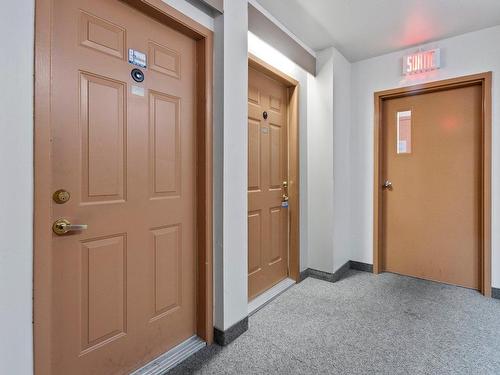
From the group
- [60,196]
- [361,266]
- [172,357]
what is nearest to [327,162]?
[361,266]

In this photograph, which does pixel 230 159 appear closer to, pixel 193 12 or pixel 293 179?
pixel 193 12

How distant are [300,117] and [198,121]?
1.50 metres

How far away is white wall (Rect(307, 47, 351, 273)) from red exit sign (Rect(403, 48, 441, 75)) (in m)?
0.65

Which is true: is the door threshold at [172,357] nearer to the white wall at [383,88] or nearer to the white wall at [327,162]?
the white wall at [327,162]

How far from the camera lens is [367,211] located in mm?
3217

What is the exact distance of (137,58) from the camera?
1.49 metres

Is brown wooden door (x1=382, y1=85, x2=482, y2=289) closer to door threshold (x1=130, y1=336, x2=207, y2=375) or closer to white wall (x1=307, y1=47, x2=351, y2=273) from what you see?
white wall (x1=307, y1=47, x2=351, y2=273)

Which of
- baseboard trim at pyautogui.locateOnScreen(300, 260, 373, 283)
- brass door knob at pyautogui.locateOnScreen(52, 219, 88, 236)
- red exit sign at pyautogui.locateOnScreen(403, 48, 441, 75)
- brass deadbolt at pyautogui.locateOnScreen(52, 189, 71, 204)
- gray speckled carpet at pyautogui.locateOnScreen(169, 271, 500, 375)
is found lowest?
gray speckled carpet at pyautogui.locateOnScreen(169, 271, 500, 375)

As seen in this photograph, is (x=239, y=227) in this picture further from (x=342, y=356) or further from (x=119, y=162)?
(x=342, y=356)

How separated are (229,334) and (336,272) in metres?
1.56

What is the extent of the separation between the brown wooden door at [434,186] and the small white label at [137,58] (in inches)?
108

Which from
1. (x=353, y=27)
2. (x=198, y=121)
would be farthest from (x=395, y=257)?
(x=198, y=121)

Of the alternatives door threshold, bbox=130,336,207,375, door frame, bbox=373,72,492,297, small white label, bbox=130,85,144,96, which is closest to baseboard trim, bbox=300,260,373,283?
door frame, bbox=373,72,492,297

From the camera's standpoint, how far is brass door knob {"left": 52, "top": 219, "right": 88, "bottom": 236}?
1.18 metres
